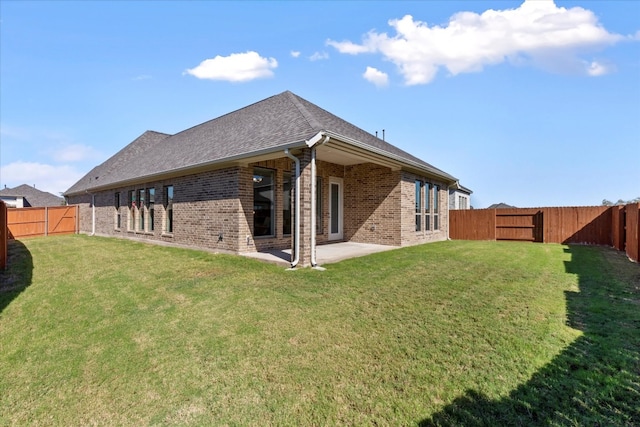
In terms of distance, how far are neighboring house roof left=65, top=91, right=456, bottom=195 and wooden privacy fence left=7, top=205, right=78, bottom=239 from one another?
534 centimetres

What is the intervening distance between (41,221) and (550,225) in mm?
28737

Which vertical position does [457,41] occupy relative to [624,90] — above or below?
above

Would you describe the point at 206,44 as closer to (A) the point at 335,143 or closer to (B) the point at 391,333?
(A) the point at 335,143

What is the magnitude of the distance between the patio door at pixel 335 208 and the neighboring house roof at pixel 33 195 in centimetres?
4142

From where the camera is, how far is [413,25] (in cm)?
1111

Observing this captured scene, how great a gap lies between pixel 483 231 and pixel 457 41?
9.02 m

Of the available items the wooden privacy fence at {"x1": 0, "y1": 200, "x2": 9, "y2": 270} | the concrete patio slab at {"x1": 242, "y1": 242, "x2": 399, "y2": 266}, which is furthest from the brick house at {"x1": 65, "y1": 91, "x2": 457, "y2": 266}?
the wooden privacy fence at {"x1": 0, "y1": 200, "x2": 9, "y2": 270}

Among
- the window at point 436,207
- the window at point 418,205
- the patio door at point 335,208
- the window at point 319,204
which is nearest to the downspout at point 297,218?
the window at point 319,204

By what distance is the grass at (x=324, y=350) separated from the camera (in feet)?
7.66

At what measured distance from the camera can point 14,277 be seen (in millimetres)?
6879

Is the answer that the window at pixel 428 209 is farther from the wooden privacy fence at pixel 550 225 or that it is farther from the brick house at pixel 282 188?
the wooden privacy fence at pixel 550 225

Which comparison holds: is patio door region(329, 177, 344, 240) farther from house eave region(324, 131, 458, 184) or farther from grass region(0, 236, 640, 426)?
grass region(0, 236, 640, 426)

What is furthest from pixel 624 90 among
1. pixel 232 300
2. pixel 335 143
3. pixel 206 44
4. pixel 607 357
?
pixel 206 44

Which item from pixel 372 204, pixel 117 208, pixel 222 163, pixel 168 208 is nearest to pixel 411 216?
pixel 372 204
